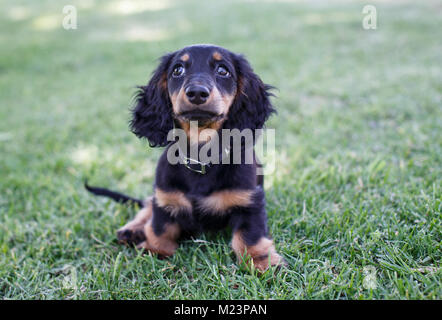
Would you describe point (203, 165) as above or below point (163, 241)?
above

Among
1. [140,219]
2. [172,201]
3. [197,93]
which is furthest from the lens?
[140,219]

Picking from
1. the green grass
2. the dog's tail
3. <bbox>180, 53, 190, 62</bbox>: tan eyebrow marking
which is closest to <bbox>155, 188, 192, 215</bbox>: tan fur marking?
the green grass

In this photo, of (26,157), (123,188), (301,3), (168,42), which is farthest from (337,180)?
(301,3)

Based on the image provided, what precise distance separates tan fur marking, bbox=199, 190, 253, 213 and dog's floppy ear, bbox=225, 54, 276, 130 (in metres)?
0.41

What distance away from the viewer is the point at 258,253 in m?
1.92

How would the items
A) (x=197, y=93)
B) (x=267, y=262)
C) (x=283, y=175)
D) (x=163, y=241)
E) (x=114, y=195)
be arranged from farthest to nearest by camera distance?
(x=283, y=175)
(x=114, y=195)
(x=163, y=241)
(x=267, y=262)
(x=197, y=93)

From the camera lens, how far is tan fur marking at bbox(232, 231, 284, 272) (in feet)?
6.27

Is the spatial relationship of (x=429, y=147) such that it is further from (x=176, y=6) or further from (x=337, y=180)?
(x=176, y=6)

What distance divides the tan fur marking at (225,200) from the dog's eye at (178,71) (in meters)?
0.71

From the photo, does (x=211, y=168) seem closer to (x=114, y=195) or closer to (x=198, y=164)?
(x=198, y=164)

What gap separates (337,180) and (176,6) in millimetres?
11637

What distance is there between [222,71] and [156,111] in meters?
0.48

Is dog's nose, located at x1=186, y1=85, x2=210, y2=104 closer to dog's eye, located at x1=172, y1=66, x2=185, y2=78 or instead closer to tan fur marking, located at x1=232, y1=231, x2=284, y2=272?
dog's eye, located at x1=172, y1=66, x2=185, y2=78

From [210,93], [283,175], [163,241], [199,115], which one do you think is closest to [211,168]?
[199,115]
